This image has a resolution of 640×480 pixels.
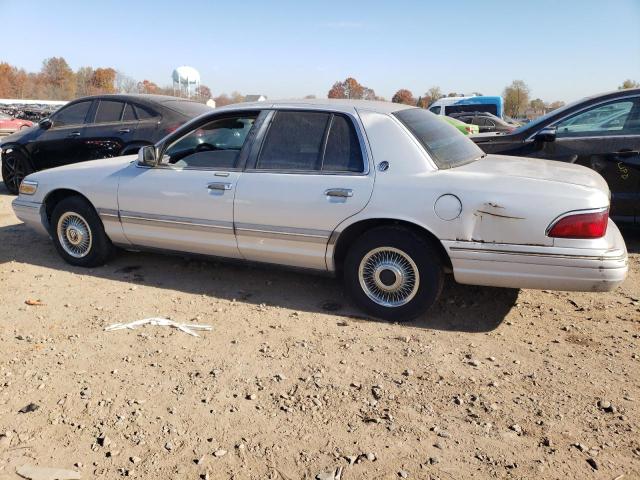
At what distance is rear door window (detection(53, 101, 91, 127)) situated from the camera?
8.26 meters

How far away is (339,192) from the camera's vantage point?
12.7ft

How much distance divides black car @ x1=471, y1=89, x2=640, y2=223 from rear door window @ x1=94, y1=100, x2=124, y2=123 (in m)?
5.53

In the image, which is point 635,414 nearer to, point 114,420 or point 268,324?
point 268,324

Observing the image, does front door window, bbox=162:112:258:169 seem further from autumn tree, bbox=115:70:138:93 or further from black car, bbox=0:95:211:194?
autumn tree, bbox=115:70:138:93

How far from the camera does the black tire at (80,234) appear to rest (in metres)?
5.05

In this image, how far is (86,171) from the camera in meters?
5.07

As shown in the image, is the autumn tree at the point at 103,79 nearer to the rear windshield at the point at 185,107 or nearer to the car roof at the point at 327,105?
the rear windshield at the point at 185,107

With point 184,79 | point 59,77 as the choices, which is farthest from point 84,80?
point 184,79

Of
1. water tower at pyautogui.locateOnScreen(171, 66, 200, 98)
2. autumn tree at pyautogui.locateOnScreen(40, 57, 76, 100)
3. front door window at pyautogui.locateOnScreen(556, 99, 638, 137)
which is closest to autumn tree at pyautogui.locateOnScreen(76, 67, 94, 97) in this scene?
autumn tree at pyautogui.locateOnScreen(40, 57, 76, 100)

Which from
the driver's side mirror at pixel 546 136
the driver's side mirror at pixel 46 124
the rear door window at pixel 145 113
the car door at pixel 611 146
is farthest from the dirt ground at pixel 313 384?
the driver's side mirror at pixel 46 124

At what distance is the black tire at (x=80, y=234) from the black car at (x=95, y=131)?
272 cm

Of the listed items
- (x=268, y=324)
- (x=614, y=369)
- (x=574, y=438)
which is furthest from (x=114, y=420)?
(x=614, y=369)

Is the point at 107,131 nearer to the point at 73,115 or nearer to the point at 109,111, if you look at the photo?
the point at 109,111

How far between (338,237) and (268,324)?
82cm
